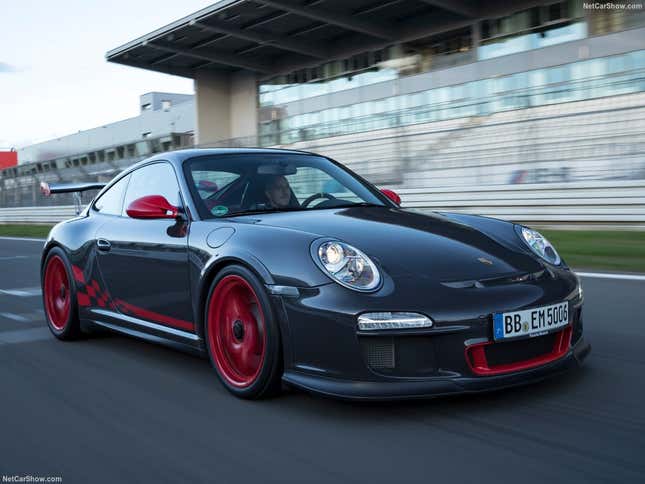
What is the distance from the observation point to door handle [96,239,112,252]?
4.65 meters

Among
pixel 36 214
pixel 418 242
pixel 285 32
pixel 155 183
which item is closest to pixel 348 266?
pixel 418 242

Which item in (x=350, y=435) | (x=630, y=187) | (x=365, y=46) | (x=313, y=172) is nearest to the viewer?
(x=350, y=435)

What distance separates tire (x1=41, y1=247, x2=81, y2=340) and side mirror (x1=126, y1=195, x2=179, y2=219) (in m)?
1.34

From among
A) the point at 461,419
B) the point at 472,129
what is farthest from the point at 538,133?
the point at 461,419

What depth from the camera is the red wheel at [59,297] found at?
5.15 m

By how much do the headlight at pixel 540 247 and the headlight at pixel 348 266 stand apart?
957 millimetres

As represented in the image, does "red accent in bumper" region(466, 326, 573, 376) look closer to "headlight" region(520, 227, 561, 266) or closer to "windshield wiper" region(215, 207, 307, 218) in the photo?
"headlight" region(520, 227, 561, 266)

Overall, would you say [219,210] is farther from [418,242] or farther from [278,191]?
[418,242]

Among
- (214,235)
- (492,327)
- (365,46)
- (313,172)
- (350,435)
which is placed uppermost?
(365,46)

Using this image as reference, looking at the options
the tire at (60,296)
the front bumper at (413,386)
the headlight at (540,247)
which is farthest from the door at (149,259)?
the headlight at (540,247)

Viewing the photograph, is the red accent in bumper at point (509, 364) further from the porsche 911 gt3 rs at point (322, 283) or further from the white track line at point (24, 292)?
the white track line at point (24, 292)

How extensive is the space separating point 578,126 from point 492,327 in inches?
322

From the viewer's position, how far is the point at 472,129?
1216 centimetres

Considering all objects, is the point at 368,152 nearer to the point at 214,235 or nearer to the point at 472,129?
the point at 472,129
